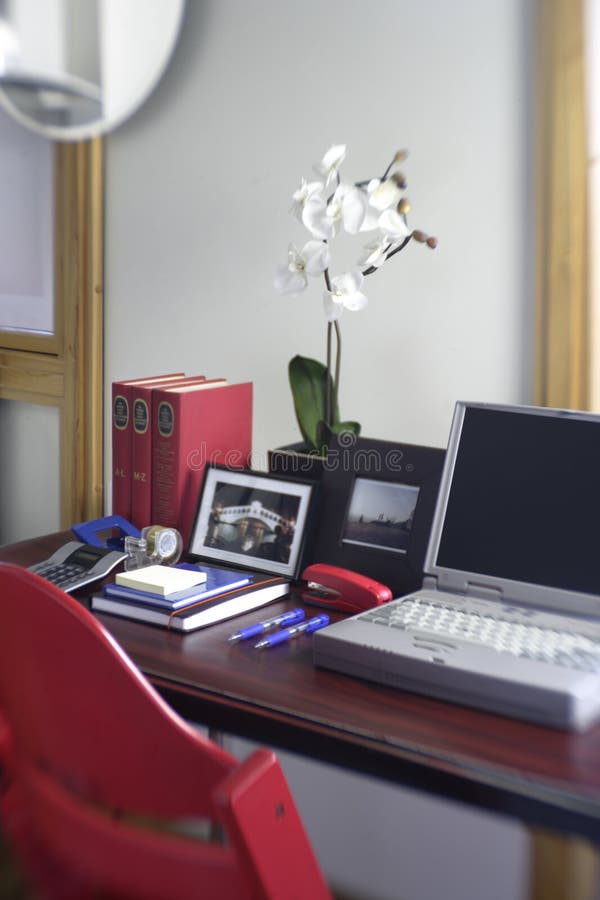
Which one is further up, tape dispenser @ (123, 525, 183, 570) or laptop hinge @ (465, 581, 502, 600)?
tape dispenser @ (123, 525, 183, 570)

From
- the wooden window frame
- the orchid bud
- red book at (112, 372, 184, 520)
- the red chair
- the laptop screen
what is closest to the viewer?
the red chair

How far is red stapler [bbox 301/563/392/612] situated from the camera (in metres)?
1.33

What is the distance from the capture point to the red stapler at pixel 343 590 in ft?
4.37

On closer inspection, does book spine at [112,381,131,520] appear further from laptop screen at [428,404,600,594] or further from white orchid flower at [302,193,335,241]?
laptop screen at [428,404,600,594]

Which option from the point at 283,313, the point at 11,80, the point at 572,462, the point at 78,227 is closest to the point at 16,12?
the point at 11,80

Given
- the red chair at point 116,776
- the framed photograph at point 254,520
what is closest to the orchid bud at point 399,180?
the framed photograph at point 254,520

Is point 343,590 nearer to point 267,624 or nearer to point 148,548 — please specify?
point 267,624

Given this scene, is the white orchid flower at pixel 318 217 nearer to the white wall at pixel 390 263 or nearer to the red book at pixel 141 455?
the white wall at pixel 390 263

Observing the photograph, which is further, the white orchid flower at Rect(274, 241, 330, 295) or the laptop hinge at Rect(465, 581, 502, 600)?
the white orchid flower at Rect(274, 241, 330, 295)

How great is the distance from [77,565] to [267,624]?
1.29 ft

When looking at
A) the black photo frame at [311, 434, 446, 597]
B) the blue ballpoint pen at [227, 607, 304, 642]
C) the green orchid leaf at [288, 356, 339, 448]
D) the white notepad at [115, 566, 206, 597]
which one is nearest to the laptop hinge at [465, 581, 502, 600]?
the black photo frame at [311, 434, 446, 597]

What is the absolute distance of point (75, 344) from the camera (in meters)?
2.20

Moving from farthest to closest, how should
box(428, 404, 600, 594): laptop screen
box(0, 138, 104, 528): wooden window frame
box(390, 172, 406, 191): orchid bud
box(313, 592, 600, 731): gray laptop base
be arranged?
box(0, 138, 104, 528): wooden window frame → box(390, 172, 406, 191): orchid bud → box(428, 404, 600, 594): laptop screen → box(313, 592, 600, 731): gray laptop base

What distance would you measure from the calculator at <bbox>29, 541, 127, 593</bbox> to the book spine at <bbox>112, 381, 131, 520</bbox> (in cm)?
12
